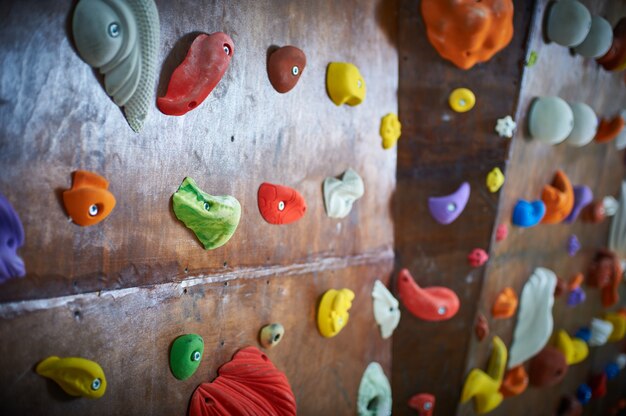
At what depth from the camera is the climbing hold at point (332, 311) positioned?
2.18 metres

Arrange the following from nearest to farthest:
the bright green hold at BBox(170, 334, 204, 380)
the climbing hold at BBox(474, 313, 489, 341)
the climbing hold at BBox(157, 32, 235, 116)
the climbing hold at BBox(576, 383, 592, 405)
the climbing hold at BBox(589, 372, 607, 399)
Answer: the climbing hold at BBox(157, 32, 235, 116)
the bright green hold at BBox(170, 334, 204, 380)
the climbing hold at BBox(474, 313, 489, 341)
the climbing hold at BBox(576, 383, 592, 405)
the climbing hold at BBox(589, 372, 607, 399)

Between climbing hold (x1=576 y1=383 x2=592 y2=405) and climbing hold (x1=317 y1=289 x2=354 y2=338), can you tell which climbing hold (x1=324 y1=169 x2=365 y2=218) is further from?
climbing hold (x1=576 y1=383 x2=592 y2=405)

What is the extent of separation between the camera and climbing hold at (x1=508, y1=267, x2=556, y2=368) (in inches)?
113

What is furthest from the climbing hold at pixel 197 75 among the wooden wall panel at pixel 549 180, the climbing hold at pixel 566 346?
the climbing hold at pixel 566 346

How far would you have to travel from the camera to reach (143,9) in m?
1.46

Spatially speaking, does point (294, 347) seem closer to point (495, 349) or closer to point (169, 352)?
point (169, 352)

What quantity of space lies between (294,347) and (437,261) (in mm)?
792

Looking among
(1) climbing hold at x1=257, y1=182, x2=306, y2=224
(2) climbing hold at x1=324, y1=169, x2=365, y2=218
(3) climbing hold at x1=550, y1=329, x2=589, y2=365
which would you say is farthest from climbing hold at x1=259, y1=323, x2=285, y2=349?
(3) climbing hold at x1=550, y1=329, x2=589, y2=365

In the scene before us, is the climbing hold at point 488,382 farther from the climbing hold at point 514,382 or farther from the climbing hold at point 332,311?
the climbing hold at point 332,311

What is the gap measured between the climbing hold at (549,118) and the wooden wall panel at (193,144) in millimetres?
611

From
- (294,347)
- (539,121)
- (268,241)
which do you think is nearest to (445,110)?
(539,121)

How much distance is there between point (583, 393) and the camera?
11.7ft

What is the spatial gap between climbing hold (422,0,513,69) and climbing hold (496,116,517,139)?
26 cm

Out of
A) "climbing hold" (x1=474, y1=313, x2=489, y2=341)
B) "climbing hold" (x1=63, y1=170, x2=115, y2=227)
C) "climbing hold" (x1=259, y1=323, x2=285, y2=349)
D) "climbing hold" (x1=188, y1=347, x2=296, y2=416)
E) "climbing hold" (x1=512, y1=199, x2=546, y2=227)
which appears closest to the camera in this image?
"climbing hold" (x1=63, y1=170, x2=115, y2=227)
